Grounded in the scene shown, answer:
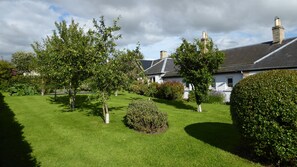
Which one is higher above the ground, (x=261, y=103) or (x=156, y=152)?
(x=261, y=103)

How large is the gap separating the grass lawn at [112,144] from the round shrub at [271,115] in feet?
3.19

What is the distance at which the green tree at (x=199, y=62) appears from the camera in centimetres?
1686

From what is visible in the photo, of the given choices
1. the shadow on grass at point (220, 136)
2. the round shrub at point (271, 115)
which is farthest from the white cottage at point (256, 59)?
the round shrub at point (271, 115)

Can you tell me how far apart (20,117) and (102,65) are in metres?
6.39

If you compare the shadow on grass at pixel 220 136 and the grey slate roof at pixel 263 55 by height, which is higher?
the grey slate roof at pixel 263 55

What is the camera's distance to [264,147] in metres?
6.50

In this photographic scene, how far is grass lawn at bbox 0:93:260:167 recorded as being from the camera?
7.59m

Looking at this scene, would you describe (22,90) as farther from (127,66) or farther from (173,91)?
→ (127,66)

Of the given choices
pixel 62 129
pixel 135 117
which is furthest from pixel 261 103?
pixel 62 129

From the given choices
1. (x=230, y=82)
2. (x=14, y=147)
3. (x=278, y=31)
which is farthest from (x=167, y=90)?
(x=14, y=147)

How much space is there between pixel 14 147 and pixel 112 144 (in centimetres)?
363

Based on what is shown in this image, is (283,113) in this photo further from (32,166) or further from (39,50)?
(39,50)

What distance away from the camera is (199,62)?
17094mm

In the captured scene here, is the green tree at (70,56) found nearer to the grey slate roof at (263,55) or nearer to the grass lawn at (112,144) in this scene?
the grass lawn at (112,144)
